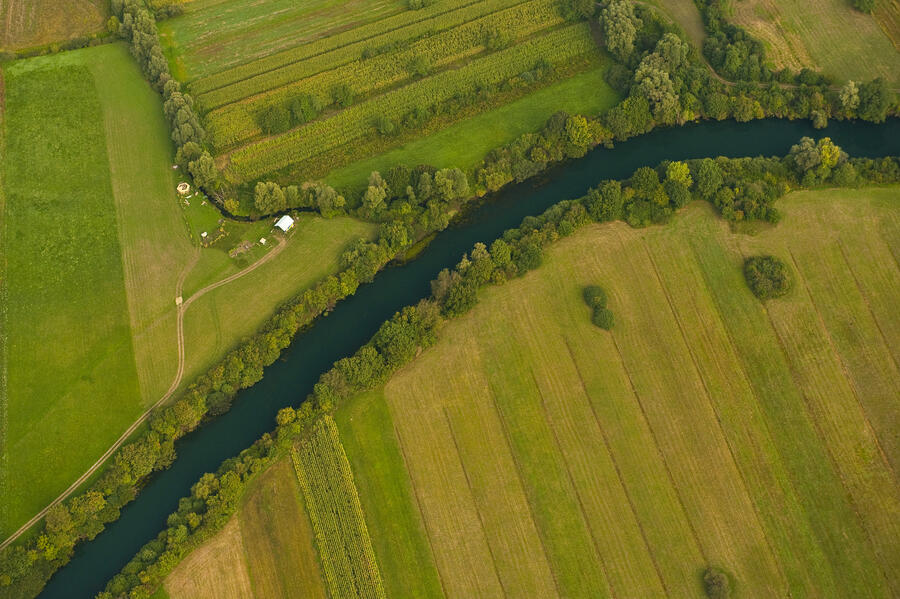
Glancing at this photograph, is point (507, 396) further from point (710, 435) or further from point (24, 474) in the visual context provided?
point (24, 474)

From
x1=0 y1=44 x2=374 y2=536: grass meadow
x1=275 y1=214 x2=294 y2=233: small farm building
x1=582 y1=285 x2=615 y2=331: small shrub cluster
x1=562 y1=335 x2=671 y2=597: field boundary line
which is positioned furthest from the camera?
x1=275 y1=214 x2=294 y2=233: small farm building

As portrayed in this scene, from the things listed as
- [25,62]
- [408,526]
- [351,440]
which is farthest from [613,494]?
[25,62]

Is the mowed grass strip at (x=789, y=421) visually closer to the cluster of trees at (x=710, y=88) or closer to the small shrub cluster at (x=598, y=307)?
the small shrub cluster at (x=598, y=307)

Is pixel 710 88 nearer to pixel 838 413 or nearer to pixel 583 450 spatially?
pixel 838 413

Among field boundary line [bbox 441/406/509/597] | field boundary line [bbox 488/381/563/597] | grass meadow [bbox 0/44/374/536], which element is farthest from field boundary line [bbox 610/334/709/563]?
grass meadow [bbox 0/44/374/536]

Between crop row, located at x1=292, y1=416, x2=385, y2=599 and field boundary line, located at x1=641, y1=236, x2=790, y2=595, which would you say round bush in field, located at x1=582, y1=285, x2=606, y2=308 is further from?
crop row, located at x1=292, y1=416, x2=385, y2=599

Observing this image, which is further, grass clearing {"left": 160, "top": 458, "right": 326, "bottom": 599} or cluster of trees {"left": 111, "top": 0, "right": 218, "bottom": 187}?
cluster of trees {"left": 111, "top": 0, "right": 218, "bottom": 187}
